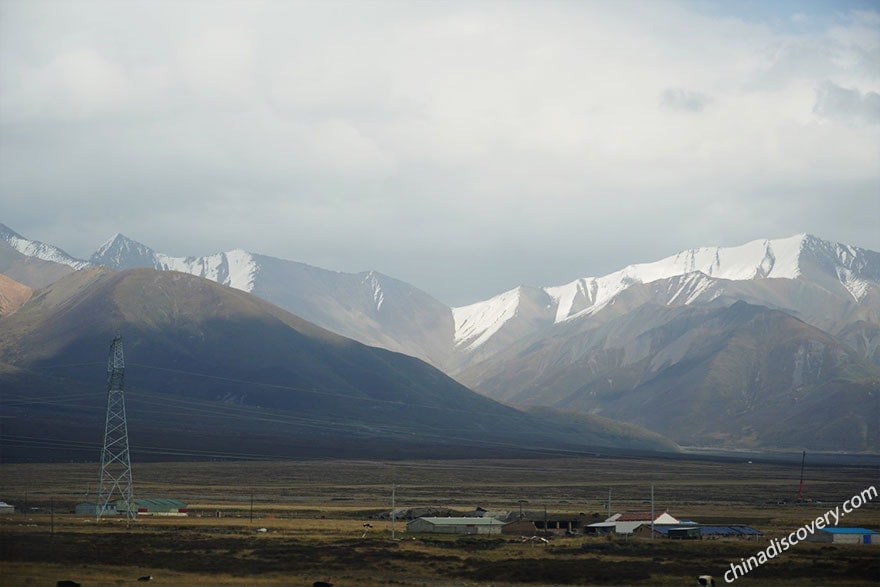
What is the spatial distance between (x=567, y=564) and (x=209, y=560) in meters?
21.2

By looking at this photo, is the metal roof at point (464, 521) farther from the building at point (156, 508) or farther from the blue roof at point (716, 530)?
the building at point (156, 508)

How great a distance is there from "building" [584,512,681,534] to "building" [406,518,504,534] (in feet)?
26.0

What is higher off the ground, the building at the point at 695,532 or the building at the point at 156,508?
the building at the point at 695,532

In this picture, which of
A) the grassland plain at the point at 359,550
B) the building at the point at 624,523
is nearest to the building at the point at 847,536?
the grassland plain at the point at 359,550

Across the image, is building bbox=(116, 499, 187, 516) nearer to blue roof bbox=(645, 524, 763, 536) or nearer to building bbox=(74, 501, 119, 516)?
building bbox=(74, 501, 119, 516)

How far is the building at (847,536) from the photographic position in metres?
88.2

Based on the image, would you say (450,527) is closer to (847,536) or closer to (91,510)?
(847,536)

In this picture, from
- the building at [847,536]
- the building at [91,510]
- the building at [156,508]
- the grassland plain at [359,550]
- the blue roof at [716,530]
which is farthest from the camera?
the building at [156,508]

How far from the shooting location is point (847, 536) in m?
88.5

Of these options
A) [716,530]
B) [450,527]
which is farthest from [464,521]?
[716,530]

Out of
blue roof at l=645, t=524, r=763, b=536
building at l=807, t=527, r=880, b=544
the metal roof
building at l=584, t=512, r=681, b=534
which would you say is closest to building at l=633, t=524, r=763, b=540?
blue roof at l=645, t=524, r=763, b=536

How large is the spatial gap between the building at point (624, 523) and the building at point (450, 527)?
793 cm

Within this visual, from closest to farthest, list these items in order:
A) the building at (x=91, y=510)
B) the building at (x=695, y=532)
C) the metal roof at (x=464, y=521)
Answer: the building at (x=695, y=532)
the metal roof at (x=464, y=521)
the building at (x=91, y=510)

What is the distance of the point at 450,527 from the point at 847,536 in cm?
3041
